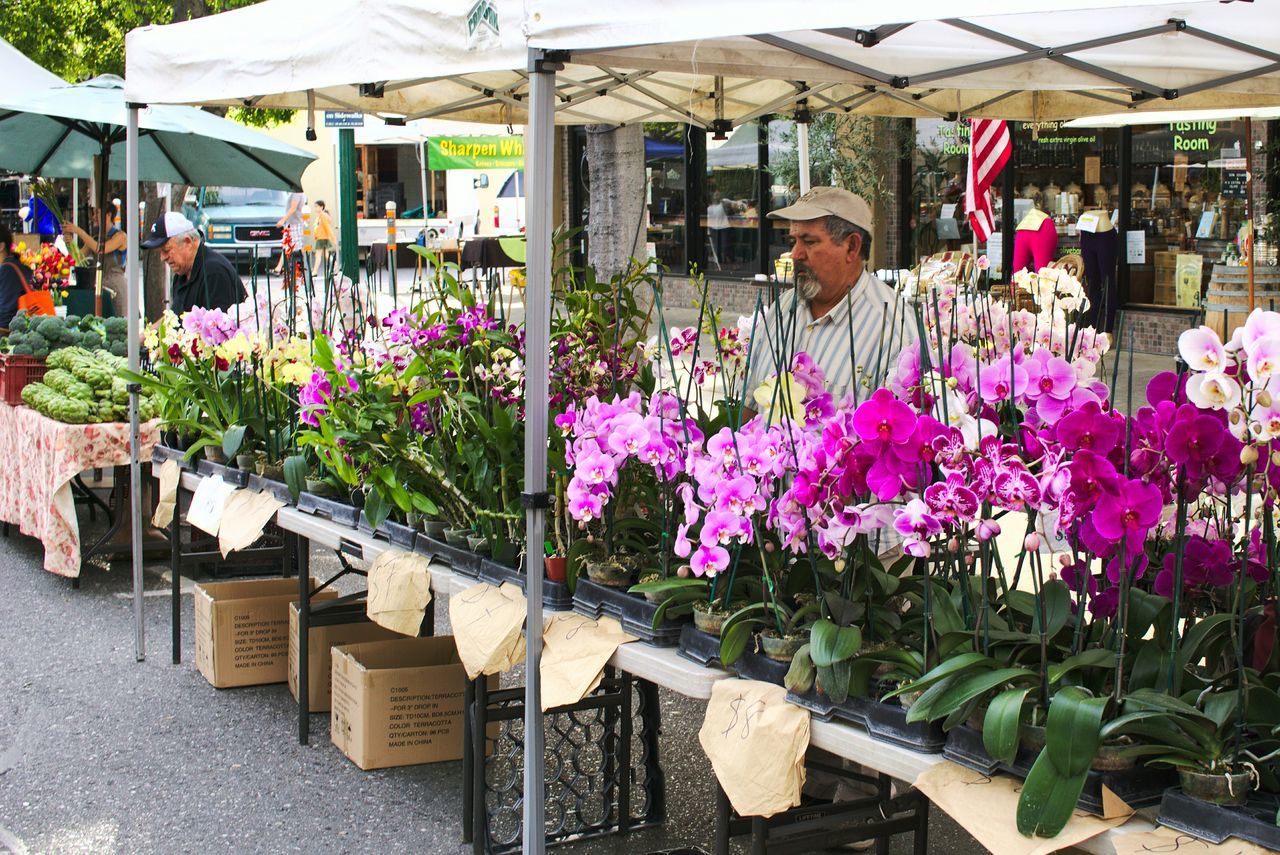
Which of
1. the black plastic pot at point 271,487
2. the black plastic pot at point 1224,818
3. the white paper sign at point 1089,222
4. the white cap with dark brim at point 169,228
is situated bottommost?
the black plastic pot at point 1224,818

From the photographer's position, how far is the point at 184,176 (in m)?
9.28

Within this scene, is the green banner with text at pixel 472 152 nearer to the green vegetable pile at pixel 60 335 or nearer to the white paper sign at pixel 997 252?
the white paper sign at pixel 997 252

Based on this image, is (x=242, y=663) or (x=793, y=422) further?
(x=242, y=663)

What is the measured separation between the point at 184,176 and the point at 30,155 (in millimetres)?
1130

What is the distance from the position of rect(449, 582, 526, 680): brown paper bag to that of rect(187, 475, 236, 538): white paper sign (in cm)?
165

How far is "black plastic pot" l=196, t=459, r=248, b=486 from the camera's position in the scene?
4875mm

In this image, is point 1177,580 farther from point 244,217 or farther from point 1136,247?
point 244,217

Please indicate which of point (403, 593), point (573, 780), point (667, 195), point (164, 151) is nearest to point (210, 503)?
point (403, 593)

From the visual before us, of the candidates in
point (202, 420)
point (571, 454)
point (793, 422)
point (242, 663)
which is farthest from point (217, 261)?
point (793, 422)

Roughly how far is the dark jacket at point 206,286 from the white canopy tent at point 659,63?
1.97 meters

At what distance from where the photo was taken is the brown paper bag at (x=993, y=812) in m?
2.12

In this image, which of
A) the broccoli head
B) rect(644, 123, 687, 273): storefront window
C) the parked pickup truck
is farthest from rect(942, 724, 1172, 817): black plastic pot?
the parked pickup truck

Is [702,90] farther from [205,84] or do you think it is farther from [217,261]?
[217,261]

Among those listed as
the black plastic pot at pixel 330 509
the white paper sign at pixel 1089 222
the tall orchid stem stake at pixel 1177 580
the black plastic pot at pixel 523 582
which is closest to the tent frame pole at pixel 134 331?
the black plastic pot at pixel 330 509
